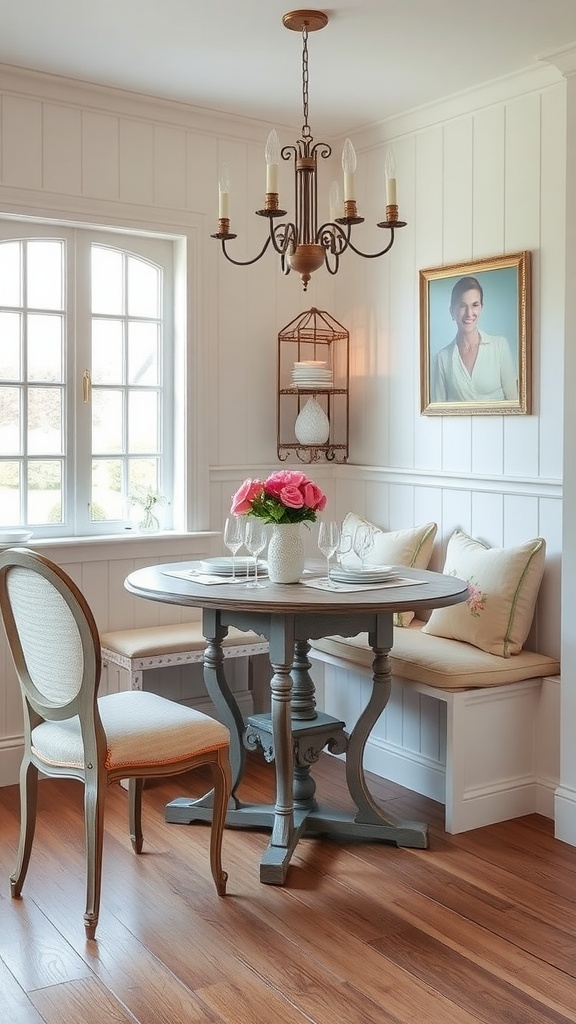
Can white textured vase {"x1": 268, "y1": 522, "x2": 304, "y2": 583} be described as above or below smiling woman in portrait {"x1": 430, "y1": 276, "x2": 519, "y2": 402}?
below

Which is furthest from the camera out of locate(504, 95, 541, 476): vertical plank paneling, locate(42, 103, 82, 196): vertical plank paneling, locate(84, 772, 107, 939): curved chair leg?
locate(42, 103, 82, 196): vertical plank paneling

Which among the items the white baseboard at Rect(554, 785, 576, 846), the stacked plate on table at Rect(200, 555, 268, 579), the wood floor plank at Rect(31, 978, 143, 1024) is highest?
the stacked plate on table at Rect(200, 555, 268, 579)

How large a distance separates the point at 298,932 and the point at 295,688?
0.91m

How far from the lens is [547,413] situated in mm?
3787

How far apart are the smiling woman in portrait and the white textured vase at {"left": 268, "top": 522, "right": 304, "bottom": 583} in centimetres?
114

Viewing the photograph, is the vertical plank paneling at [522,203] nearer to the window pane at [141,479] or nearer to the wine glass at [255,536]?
the wine glass at [255,536]

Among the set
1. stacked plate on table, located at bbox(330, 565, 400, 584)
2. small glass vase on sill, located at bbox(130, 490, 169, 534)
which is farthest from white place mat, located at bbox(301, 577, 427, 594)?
small glass vase on sill, located at bbox(130, 490, 169, 534)

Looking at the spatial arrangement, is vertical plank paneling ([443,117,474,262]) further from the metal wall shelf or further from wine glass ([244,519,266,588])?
wine glass ([244,519,266,588])

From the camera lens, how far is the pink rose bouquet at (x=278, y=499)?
3.27 meters

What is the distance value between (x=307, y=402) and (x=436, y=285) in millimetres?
846

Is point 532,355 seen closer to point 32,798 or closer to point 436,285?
point 436,285

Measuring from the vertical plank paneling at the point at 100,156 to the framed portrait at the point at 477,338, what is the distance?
1.34 metres

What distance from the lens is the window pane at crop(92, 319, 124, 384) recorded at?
434 cm

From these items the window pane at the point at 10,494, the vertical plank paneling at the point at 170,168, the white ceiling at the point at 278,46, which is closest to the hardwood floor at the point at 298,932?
the window pane at the point at 10,494
